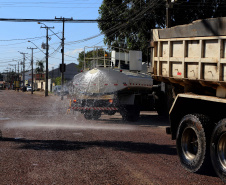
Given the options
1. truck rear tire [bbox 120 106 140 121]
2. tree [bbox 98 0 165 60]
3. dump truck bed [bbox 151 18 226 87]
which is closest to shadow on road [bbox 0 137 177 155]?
dump truck bed [bbox 151 18 226 87]

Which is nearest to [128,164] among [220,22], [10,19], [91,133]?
[220,22]

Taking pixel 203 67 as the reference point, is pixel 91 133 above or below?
below

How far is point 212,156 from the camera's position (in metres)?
6.17

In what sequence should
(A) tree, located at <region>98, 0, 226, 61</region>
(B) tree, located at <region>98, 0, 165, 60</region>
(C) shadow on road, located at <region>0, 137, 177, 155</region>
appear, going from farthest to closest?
1. (B) tree, located at <region>98, 0, 165, 60</region>
2. (A) tree, located at <region>98, 0, 226, 61</region>
3. (C) shadow on road, located at <region>0, 137, 177, 155</region>

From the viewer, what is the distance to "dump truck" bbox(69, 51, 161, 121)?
1603cm

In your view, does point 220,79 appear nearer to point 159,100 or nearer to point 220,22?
point 220,22

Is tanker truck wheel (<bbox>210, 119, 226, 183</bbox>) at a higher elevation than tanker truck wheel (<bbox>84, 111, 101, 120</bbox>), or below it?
higher

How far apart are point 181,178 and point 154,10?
25.9 meters

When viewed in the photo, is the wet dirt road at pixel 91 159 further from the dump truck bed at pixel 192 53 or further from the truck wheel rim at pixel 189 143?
the dump truck bed at pixel 192 53

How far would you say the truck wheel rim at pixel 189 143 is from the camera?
708 cm

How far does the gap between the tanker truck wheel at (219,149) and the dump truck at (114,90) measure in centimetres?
974

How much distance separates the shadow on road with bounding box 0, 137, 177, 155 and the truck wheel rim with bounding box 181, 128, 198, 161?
5.01 ft

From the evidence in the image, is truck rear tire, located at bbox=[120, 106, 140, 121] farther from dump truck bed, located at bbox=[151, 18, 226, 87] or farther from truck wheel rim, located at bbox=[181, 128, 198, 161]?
truck wheel rim, located at bbox=[181, 128, 198, 161]

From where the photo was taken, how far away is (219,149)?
6043mm
